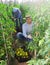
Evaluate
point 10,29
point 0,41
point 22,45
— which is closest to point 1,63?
point 0,41

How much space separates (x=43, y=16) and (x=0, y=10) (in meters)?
1.22

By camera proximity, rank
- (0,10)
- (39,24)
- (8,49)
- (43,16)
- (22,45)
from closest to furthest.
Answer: (43,16) → (39,24) → (0,10) → (8,49) → (22,45)

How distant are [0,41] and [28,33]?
61 cm

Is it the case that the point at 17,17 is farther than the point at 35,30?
Yes

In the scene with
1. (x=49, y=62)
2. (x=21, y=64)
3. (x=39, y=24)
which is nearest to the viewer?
(x=49, y=62)

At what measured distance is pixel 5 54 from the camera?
14.2 feet

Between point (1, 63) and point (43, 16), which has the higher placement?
point (43, 16)

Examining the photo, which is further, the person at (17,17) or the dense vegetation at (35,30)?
the person at (17,17)

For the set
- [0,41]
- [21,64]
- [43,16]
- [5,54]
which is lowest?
[21,64]

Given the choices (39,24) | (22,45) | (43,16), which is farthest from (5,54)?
(43,16)

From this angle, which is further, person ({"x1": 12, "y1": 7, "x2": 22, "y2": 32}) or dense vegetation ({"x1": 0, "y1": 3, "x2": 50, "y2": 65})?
person ({"x1": 12, "y1": 7, "x2": 22, "y2": 32})

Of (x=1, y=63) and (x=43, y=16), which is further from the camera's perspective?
(x=1, y=63)

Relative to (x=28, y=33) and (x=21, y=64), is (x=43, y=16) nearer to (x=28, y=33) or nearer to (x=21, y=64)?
(x=28, y=33)

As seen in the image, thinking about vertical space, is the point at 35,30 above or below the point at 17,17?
above
